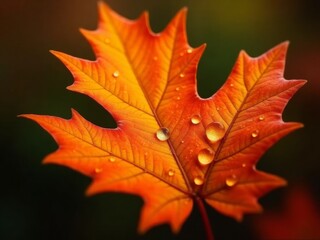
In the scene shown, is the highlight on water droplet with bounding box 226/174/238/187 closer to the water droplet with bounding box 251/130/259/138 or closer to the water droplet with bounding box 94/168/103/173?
the water droplet with bounding box 251/130/259/138

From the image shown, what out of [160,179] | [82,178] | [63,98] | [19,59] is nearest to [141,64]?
[160,179]

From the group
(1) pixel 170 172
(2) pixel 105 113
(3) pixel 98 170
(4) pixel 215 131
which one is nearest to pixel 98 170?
(3) pixel 98 170

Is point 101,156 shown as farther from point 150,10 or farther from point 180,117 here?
point 150,10

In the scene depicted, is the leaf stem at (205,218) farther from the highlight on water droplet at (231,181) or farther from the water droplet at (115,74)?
the water droplet at (115,74)

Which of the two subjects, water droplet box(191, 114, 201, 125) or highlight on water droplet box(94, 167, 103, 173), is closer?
highlight on water droplet box(94, 167, 103, 173)

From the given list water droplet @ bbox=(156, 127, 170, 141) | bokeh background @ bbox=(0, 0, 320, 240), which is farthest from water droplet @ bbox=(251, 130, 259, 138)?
bokeh background @ bbox=(0, 0, 320, 240)

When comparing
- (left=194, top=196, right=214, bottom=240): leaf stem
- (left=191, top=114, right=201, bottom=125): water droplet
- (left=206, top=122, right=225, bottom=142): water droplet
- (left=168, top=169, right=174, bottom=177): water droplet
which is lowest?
(left=194, top=196, right=214, bottom=240): leaf stem

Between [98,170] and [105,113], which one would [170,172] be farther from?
[105,113]
